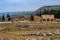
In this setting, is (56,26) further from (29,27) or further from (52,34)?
(52,34)

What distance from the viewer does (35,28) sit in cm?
3622

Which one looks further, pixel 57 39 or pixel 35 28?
pixel 35 28

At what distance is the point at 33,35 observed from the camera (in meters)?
29.1

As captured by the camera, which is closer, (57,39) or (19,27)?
(57,39)

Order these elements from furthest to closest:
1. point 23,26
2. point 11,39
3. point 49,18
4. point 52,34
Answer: point 49,18
point 23,26
point 52,34
point 11,39

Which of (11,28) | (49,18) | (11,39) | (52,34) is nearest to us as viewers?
(11,39)

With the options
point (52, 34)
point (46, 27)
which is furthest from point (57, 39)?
point (46, 27)

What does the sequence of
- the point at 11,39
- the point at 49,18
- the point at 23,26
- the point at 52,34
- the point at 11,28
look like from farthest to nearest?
1. the point at 49,18
2. the point at 23,26
3. the point at 11,28
4. the point at 52,34
5. the point at 11,39

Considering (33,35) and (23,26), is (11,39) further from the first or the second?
(23,26)

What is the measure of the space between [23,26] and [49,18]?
36.7 feet

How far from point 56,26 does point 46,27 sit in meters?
1.61

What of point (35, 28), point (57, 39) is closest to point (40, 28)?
point (35, 28)

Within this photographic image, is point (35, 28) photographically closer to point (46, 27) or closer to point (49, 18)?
point (46, 27)

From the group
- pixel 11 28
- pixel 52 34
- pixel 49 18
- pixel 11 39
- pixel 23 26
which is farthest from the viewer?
pixel 49 18
